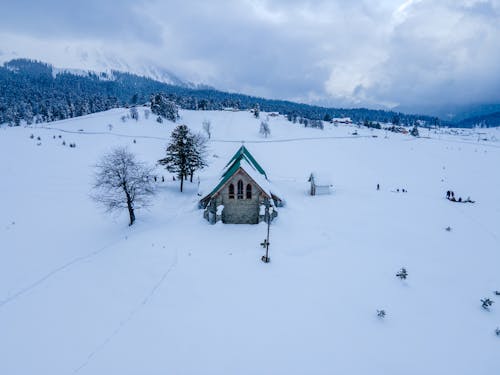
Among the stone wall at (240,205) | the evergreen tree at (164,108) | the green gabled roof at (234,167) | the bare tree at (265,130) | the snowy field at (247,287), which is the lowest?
the snowy field at (247,287)

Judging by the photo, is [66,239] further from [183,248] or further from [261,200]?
[261,200]

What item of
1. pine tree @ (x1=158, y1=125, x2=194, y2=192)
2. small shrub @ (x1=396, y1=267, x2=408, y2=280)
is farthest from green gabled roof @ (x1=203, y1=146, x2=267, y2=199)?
small shrub @ (x1=396, y1=267, x2=408, y2=280)

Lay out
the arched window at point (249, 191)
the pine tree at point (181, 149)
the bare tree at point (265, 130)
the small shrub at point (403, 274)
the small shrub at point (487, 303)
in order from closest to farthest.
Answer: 1. the small shrub at point (487, 303)
2. the small shrub at point (403, 274)
3. the arched window at point (249, 191)
4. the pine tree at point (181, 149)
5. the bare tree at point (265, 130)

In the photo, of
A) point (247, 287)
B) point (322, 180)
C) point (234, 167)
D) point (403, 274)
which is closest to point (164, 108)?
point (322, 180)

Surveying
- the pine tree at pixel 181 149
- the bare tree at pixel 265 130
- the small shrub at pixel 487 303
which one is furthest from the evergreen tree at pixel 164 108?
the small shrub at pixel 487 303

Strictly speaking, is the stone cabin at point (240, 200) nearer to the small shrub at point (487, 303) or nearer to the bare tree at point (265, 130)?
the small shrub at point (487, 303)

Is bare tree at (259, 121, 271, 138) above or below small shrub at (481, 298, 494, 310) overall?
above

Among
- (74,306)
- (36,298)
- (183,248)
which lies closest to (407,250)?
(183,248)

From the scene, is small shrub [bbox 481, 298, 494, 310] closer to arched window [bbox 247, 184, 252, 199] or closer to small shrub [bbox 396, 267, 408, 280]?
small shrub [bbox 396, 267, 408, 280]

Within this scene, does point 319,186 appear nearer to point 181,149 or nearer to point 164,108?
point 181,149
